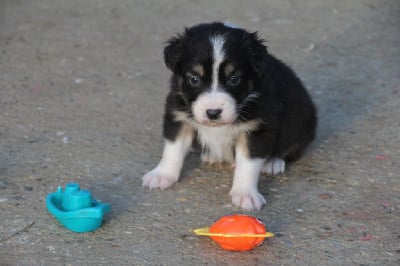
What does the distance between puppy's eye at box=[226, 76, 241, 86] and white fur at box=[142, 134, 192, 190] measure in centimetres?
60

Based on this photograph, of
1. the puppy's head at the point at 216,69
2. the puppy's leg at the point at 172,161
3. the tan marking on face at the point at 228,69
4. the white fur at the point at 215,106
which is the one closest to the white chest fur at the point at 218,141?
the puppy's leg at the point at 172,161

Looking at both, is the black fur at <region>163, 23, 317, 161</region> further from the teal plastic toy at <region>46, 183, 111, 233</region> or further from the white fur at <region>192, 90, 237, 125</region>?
the teal plastic toy at <region>46, 183, 111, 233</region>

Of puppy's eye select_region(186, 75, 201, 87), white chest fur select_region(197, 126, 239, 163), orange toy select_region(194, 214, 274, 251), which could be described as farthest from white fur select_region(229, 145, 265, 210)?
orange toy select_region(194, 214, 274, 251)

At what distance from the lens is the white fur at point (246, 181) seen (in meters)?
4.94

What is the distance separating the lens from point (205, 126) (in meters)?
5.13

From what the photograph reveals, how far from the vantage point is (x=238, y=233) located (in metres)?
4.12

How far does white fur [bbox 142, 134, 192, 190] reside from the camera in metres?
5.21

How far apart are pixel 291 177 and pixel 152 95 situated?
1901mm

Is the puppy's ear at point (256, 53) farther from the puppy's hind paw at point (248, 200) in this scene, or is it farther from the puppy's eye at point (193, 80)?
the puppy's hind paw at point (248, 200)

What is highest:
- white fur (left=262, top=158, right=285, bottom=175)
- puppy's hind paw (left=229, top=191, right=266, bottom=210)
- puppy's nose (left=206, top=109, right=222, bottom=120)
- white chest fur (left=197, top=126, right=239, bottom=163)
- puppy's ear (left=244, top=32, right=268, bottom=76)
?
puppy's ear (left=244, top=32, right=268, bottom=76)

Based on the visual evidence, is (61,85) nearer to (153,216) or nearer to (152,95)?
(152,95)

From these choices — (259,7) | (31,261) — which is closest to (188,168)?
(31,261)

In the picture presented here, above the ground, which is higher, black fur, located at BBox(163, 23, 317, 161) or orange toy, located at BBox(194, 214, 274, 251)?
black fur, located at BBox(163, 23, 317, 161)

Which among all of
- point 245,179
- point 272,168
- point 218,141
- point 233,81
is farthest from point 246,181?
point 233,81
